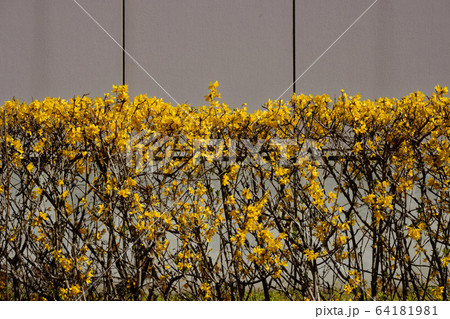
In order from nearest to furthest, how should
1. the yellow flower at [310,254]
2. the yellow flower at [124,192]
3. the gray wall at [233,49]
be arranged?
the yellow flower at [124,192] < the yellow flower at [310,254] < the gray wall at [233,49]

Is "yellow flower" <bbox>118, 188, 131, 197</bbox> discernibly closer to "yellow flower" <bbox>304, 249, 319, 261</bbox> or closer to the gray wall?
"yellow flower" <bbox>304, 249, 319, 261</bbox>

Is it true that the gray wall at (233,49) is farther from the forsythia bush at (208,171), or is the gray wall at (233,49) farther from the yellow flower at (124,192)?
the yellow flower at (124,192)

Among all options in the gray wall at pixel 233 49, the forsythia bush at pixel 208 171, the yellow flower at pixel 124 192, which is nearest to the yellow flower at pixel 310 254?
the forsythia bush at pixel 208 171

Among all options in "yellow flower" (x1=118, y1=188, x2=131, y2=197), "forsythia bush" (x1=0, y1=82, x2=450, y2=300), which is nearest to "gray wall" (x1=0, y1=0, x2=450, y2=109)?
"forsythia bush" (x1=0, y1=82, x2=450, y2=300)

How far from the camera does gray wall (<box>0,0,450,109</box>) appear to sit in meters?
4.47

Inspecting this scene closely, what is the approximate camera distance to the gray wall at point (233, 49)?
14.7ft

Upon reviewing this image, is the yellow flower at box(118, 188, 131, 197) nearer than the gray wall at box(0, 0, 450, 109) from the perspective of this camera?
Yes

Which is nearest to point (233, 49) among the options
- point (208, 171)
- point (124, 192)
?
point (208, 171)

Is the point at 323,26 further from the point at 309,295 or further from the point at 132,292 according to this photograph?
the point at 132,292

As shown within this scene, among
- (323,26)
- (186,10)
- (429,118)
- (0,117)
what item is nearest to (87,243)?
(0,117)

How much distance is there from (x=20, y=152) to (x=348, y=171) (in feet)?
5.91

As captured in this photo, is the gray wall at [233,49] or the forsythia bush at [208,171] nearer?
the forsythia bush at [208,171]

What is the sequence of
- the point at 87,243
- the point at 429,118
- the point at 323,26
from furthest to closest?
the point at 323,26, the point at 87,243, the point at 429,118

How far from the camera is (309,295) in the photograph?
2.78 m
